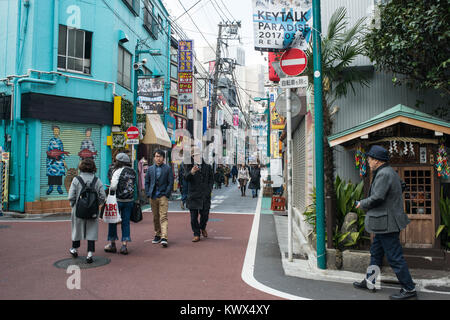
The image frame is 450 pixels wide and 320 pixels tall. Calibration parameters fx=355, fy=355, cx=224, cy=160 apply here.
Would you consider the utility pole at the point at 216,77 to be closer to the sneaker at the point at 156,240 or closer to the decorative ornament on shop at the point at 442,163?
the sneaker at the point at 156,240

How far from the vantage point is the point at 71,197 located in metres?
6.06

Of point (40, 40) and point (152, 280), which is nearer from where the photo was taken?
point (152, 280)

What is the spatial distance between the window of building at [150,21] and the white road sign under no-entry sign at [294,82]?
615 inches

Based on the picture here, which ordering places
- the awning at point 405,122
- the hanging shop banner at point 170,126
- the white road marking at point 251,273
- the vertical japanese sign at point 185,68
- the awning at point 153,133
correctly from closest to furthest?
the white road marking at point 251,273
the awning at point 405,122
the awning at point 153,133
the vertical japanese sign at point 185,68
the hanging shop banner at point 170,126

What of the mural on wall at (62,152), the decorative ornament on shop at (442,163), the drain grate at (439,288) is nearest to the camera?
the drain grate at (439,288)

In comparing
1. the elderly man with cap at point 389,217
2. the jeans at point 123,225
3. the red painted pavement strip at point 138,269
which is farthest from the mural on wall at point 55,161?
the elderly man with cap at point 389,217

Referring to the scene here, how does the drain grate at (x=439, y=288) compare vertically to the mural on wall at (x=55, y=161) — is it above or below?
below

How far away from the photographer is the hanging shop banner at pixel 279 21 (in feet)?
20.0

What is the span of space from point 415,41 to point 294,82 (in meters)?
2.09

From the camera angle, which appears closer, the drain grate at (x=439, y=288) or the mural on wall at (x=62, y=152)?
the drain grate at (x=439, y=288)

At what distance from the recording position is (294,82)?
6191mm
